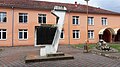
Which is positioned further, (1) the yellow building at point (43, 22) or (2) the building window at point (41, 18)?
(2) the building window at point (41, 18)

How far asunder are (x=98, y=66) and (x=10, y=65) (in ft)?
17.1

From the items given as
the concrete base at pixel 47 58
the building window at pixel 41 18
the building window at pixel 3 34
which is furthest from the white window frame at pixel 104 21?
the concrete base at pixel 47 58

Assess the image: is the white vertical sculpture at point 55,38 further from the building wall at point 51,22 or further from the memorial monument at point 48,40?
the building wall at point 51,22

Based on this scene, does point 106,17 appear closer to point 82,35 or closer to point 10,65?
point 82,35

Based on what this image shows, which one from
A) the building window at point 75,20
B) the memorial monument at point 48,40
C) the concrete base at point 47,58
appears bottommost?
the concrete base at point 47,58

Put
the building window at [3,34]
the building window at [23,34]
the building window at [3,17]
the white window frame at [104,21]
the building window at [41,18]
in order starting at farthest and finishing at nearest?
the white window frame at [104,21] < the building window at [41,18] < the building window at [23,34] < the building window at [3,17] < the building window at [3,34]

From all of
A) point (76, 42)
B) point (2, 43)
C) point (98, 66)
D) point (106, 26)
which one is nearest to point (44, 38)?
point (98, 66)

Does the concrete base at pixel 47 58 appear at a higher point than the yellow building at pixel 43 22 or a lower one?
lower

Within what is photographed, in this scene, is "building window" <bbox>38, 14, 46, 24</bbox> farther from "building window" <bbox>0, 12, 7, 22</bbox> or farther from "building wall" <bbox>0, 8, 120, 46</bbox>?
"building window" <bbox>0, 12, 7, 22</bbox>

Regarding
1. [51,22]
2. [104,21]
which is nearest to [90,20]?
[104,21]

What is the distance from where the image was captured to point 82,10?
3866 centimetres

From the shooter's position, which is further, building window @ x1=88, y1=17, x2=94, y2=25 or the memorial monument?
building window @ x1=88, y1=17, x2=94, y2=25

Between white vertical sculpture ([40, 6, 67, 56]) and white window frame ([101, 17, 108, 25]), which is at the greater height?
white window frame ([101, 17, 108, 25])

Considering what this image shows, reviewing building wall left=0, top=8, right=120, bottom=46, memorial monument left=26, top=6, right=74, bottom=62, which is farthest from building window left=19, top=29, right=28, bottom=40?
memorial monument left=26, top=6, right=74, bottom=62
